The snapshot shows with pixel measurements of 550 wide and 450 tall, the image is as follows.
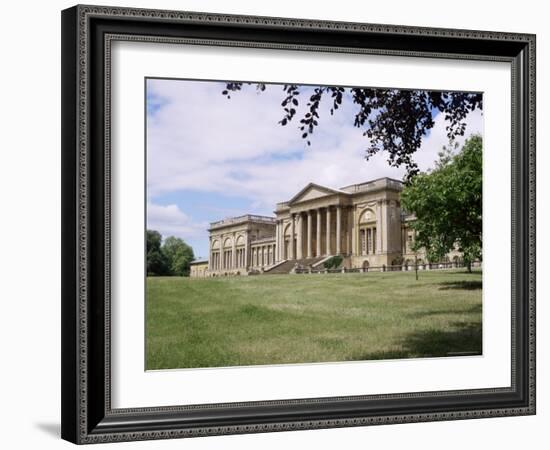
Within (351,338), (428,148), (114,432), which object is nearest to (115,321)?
(114,432)

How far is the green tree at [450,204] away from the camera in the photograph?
285 inches

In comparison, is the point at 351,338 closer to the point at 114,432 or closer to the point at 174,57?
the point at 114,432

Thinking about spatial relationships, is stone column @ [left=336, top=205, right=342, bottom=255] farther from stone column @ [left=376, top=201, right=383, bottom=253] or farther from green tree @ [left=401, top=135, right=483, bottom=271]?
green tree @ [left=401, top=135, right=483, bottom=271]

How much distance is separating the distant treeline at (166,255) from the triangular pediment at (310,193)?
3.10ft

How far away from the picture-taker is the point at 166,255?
6441 millimetres

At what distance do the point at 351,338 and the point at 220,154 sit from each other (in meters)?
1.78

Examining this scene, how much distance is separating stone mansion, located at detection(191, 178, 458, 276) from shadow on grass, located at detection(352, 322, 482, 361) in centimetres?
63

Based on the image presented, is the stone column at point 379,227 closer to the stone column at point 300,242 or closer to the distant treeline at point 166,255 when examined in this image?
the stone column at point 300,242

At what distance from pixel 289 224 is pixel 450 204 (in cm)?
143

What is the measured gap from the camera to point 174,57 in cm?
641

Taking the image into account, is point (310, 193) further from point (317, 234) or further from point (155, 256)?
point (155, 256)

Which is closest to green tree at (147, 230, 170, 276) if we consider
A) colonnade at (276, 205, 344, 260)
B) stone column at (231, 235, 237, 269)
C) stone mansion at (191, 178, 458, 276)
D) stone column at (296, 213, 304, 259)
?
stone mansion at (191, 178, 458, 276)

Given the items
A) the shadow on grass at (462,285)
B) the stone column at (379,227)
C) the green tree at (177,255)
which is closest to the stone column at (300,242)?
the stone column at (379,227)

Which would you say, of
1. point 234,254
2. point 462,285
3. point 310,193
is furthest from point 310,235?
point 462,285
